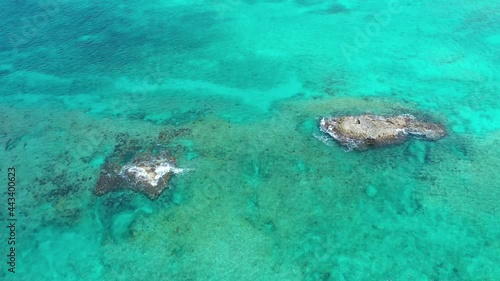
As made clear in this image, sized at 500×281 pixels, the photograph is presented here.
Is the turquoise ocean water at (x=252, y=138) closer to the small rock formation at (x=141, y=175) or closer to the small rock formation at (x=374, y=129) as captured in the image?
the small rock formation at (x=141, y=175)

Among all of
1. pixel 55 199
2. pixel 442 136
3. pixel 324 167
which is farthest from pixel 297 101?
pixel 55 199

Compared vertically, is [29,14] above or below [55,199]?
above

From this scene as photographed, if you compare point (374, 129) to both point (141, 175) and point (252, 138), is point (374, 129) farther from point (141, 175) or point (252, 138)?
point (141, 175)

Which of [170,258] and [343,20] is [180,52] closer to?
[343,20]

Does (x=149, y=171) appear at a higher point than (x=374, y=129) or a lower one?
lower

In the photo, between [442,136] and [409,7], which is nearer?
[442,136]

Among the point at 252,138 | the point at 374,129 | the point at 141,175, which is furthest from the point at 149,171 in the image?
the point at 374,129

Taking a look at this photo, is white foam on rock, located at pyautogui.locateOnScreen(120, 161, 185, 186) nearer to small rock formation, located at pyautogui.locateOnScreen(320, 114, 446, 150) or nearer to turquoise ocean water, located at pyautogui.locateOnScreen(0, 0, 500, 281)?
turquoise ocean water, located at pyautogui.locateOnScreen(0, 0, 500, 281)
